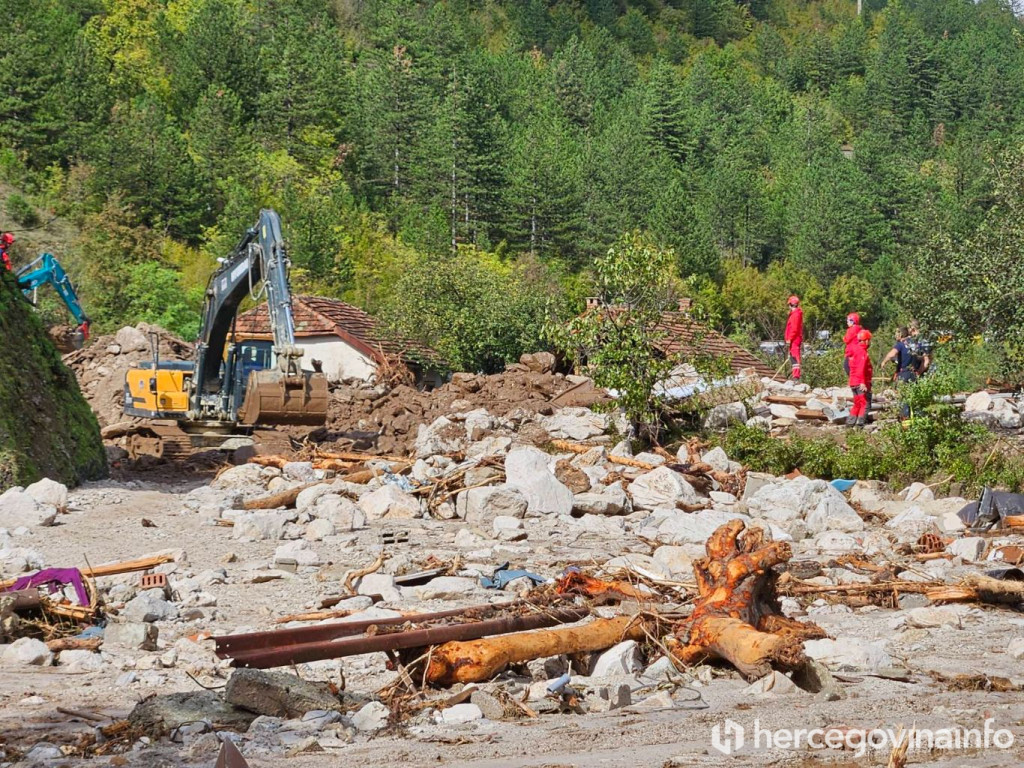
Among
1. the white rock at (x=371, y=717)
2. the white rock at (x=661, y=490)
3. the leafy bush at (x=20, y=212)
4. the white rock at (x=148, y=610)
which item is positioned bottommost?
the white rock at (x=661, y=490)

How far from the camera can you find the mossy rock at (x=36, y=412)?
16172 millimetres

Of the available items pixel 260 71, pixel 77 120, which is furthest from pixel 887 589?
pixel 260 71

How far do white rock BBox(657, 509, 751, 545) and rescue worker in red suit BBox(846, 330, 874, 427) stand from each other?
6.81 m

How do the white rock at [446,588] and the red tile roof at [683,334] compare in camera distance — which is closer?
the white rock at [446,588]

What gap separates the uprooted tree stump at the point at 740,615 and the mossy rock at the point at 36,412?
33.9 feet

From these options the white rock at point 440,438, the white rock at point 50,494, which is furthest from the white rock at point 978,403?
the white rock at point 50,494

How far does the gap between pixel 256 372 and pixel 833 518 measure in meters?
8.47

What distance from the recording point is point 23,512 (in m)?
13.8

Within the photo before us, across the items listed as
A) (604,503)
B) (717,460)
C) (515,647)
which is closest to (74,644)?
(515,647)

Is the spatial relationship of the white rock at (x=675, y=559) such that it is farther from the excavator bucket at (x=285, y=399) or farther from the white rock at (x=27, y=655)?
the excavator bucket at (x=285, y=399)

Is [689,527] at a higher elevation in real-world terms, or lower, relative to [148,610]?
lower

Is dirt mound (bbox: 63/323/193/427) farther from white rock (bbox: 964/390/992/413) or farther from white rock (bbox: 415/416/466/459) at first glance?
white rock (bbox: 964/390/992/413)

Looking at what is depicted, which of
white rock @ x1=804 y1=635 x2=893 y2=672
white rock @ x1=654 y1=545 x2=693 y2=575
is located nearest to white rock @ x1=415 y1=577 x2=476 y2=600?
white rock @ x1=654 y1=545 x2=693 y2=575

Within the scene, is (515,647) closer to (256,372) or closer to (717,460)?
(717,460)
